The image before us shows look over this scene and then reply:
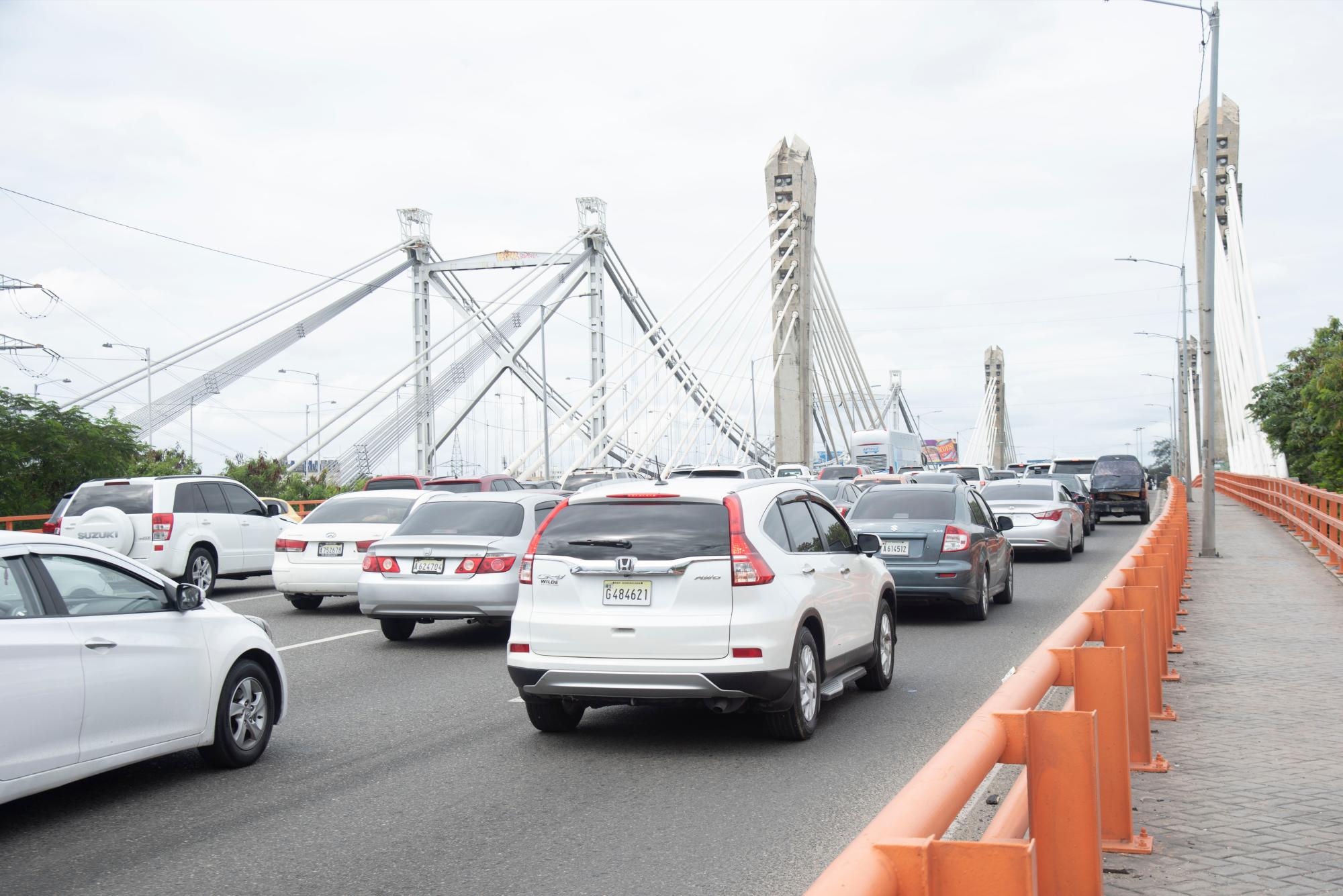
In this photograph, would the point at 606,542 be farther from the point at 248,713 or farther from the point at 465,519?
the point at 465,519

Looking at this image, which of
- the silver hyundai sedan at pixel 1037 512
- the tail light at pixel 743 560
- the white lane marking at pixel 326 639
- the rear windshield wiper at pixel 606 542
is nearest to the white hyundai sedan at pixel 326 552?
the white lane marking at pixel 326 639

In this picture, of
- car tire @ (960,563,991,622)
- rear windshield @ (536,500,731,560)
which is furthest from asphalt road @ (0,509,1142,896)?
car tire @ (960,563,991,622)

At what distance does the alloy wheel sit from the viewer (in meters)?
7.35

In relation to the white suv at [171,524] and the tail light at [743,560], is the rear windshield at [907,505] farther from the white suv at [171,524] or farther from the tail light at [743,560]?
the white suv at [171,524]

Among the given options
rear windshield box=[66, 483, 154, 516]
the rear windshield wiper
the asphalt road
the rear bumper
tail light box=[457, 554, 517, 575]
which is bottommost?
the asphalt road

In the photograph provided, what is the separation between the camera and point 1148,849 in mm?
4887

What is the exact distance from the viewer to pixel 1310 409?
1107 inches

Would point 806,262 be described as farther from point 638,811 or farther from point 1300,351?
point 638,811

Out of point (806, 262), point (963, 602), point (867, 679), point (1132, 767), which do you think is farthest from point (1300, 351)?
point (1132, 767)

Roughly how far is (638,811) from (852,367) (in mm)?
61682

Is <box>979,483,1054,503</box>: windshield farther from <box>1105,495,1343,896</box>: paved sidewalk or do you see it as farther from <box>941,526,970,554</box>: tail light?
<box>1105,495,1343,896</box>: paved sidewalk

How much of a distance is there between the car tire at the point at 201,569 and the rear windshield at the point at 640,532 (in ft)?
37.7

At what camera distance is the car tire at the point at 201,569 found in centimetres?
1802

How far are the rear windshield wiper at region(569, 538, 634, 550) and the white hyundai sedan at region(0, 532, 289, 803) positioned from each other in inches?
78.5
